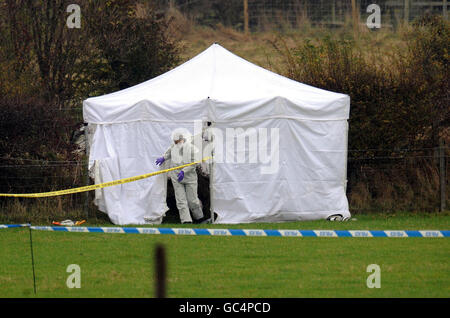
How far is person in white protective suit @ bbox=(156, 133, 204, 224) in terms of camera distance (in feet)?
46.5

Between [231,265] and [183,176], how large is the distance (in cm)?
443

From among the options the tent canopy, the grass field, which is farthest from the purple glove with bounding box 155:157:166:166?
the grass field

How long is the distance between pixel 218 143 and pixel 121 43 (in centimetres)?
975

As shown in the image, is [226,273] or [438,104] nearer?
[226,273]

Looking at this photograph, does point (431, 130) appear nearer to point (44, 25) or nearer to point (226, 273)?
point (226, 273)

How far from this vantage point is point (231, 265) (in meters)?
9.91

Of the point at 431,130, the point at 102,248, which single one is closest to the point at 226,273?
the point at 102,248

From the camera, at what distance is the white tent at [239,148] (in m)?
14.3

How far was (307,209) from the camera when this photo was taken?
1452 cm

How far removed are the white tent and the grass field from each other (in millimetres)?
1006
